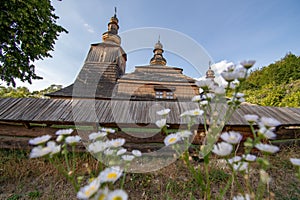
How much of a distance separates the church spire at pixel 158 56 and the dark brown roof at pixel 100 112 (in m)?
16.2

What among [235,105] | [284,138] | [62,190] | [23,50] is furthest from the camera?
[23,50]

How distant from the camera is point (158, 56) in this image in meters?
19.6

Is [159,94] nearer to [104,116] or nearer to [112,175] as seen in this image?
[104,116]

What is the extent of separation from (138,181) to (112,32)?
1829 centimetres

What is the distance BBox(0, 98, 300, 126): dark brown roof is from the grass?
0.83 metres

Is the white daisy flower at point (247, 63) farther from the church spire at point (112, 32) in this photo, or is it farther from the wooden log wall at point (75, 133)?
the church spire at point (112, 32)

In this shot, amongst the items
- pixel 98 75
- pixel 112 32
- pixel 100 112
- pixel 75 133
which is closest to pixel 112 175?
pixel 100 112

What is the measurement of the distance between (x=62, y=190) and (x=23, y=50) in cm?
612

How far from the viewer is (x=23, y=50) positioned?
18.9 feet

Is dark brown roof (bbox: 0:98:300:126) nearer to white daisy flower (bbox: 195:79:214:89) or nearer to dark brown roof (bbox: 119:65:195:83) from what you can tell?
white daisy flower (bbox: 195:79:214:89)

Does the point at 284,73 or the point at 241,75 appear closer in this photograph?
the point at 241,75

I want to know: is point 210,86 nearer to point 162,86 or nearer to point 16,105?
point 16,105

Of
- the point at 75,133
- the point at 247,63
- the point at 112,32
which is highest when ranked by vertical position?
the point at 112,32

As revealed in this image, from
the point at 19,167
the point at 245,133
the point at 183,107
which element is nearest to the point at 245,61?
the point at 183,107
